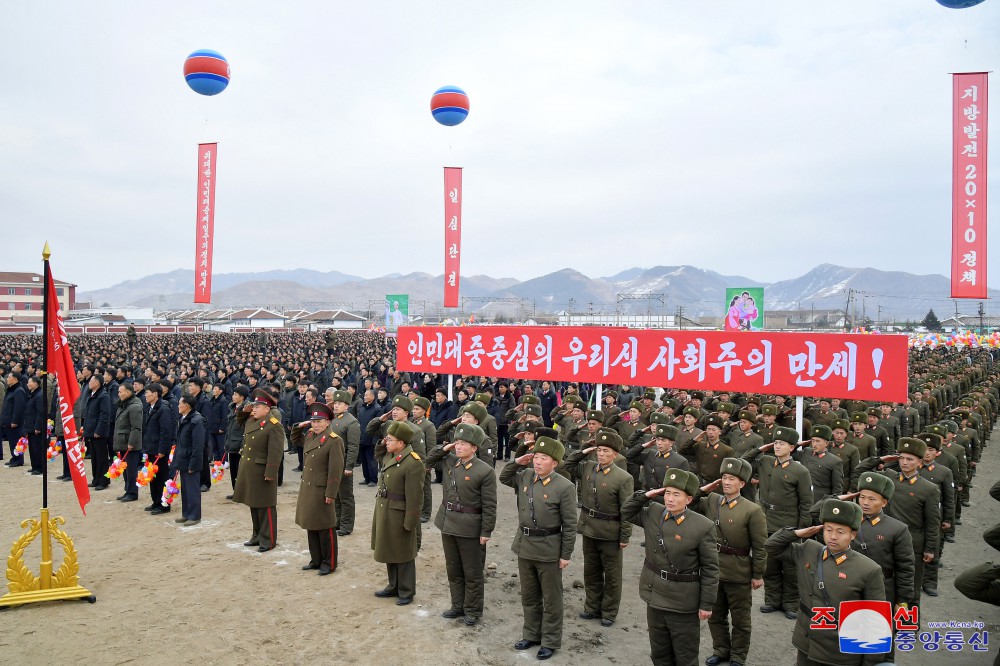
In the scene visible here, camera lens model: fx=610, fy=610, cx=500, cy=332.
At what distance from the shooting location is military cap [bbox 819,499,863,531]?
13.0ft

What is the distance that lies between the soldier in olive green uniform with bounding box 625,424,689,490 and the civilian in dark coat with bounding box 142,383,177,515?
22.7 feet

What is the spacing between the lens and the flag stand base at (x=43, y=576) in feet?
19.7

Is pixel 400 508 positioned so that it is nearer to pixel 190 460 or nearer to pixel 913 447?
pixel 190 460

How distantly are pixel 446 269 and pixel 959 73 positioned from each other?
14.4m

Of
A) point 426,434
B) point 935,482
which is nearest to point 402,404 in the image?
point 426,434

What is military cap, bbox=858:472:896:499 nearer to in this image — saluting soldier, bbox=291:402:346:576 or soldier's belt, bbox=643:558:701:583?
soldier's belt, bbox=643:558:701:583

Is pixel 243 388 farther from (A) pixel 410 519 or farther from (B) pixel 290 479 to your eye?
(A) pixel 410 519

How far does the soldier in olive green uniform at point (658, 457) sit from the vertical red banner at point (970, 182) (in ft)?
28.7

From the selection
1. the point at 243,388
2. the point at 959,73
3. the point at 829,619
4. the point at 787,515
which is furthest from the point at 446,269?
the point at 829,619

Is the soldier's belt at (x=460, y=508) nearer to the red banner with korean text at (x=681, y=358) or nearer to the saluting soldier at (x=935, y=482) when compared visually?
the red banner with korean text at (x=681, y=358)

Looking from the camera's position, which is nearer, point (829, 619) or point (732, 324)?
point (829, 619)

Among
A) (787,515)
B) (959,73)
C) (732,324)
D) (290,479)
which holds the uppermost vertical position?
(959,73)

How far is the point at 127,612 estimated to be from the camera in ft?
19.6

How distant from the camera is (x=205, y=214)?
62.6 ft
